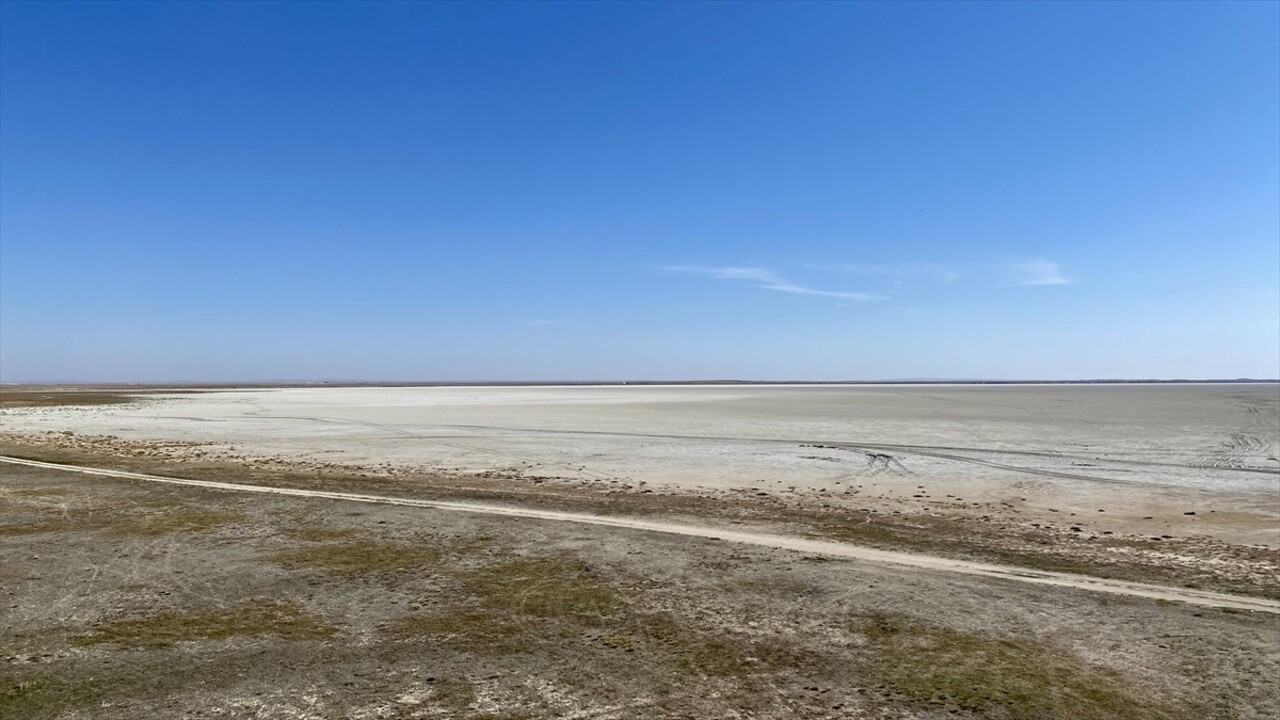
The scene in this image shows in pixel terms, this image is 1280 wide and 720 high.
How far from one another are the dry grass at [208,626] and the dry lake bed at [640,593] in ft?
0.11

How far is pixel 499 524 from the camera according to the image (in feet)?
37.2

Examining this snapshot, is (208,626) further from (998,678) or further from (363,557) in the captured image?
(998,678)

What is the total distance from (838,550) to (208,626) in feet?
23.8

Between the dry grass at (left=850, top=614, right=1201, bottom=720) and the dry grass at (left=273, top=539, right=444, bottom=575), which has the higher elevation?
the dry grass at (left=273, top=539, right=444, bottom=575)

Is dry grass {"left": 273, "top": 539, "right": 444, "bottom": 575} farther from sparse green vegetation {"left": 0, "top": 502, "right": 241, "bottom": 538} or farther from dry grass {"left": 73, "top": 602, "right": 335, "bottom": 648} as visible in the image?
sparse green vegetation {"left": 0, "top": 502, "right": 241, "bottom": 538}

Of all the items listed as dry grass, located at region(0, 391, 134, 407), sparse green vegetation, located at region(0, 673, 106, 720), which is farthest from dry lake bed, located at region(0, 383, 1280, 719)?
dry grass, located at region(0, 391, 134, 407)

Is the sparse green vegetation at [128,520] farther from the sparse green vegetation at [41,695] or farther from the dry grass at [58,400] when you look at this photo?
the dry grass at [58,400]

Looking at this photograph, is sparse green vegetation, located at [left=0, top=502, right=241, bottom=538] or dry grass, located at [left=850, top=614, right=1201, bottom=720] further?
sparse green vegetation, located at [left=0, top=502, right=241, bottom=538]

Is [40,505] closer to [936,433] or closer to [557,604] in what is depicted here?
[557,604]

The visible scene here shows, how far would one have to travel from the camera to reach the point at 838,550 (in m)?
9.93

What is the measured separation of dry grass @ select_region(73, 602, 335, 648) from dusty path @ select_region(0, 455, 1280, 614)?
5.21 m

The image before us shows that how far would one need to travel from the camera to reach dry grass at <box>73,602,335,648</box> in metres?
6.36

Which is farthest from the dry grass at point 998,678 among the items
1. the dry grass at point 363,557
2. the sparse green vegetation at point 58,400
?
the sparse green vegetation at point 58,400

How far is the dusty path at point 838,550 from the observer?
7887 mm
